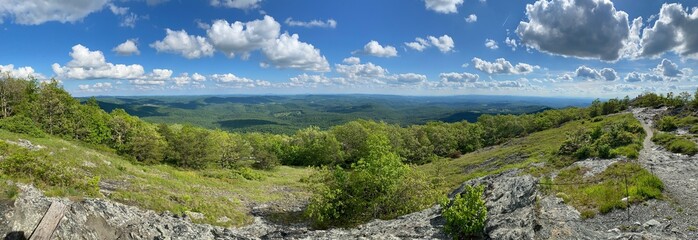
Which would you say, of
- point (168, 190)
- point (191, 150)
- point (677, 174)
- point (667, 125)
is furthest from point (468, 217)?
point (667, 125)

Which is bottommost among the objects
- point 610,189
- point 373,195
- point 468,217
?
point 373,195

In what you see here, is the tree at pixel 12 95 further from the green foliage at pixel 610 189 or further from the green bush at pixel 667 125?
the green bush at pixel 667 125

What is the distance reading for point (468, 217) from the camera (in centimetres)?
2102

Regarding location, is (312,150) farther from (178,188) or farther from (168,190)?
(168,190)

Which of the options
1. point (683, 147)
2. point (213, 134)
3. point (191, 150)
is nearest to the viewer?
point (683, 147)

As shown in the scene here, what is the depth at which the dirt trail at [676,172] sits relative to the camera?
2359cm

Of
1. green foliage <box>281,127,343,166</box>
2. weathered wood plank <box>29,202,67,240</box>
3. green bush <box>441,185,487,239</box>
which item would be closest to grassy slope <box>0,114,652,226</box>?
weathered wood plank <box>29,202,67,240</box>

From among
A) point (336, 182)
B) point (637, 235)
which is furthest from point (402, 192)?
point (637, 235)

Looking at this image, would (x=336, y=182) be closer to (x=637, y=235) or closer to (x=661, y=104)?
(x=637, y=235)

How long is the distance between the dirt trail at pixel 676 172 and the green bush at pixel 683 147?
823 mm

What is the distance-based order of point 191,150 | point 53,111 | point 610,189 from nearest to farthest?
point 610,189 → point 53,111 → point 191,150

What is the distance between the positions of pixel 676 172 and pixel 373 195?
27.5m

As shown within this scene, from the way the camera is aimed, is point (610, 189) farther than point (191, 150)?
No

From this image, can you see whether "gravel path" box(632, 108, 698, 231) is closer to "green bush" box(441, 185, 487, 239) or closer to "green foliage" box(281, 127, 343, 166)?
"green bush" box(441, 185, 487, 239)
